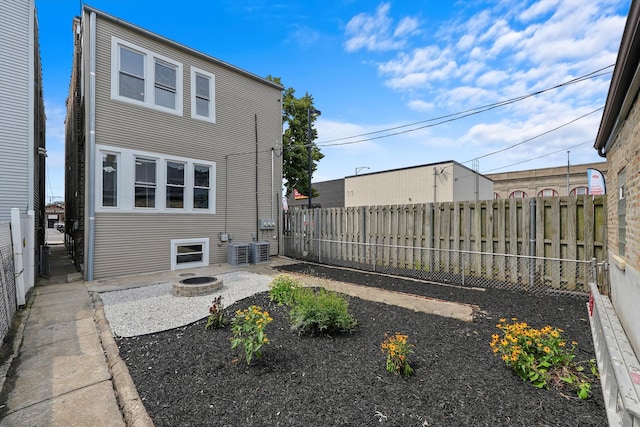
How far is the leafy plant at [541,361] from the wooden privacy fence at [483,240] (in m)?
3.56

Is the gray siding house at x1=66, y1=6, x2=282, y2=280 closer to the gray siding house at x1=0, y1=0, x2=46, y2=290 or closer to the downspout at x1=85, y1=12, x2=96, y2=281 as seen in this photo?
the downspout at x1=85, y1=12, x2=96, y2=281

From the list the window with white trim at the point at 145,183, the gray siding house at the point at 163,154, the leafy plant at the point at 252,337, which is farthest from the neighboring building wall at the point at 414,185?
the leafy plant at the point at 252,337

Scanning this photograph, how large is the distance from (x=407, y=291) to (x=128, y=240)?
7.30m

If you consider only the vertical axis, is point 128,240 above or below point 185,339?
above

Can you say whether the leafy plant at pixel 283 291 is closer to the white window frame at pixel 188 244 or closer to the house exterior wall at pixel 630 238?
the house exterior wall at pixel 630 238

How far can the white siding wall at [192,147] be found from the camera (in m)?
7.40

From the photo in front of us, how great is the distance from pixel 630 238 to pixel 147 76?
10.7m

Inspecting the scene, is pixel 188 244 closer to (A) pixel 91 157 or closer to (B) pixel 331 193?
(A) pixel 91 157

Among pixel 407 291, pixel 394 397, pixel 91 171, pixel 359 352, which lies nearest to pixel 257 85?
pixel 91 171

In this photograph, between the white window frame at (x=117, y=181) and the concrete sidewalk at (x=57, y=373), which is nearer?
the concrete sidewalk at (x=57, y=373)

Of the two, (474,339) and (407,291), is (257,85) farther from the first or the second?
(474,339)

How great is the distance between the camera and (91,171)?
7.11 metres

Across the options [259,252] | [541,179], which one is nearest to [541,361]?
[259,252]

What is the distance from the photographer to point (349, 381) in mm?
2613
